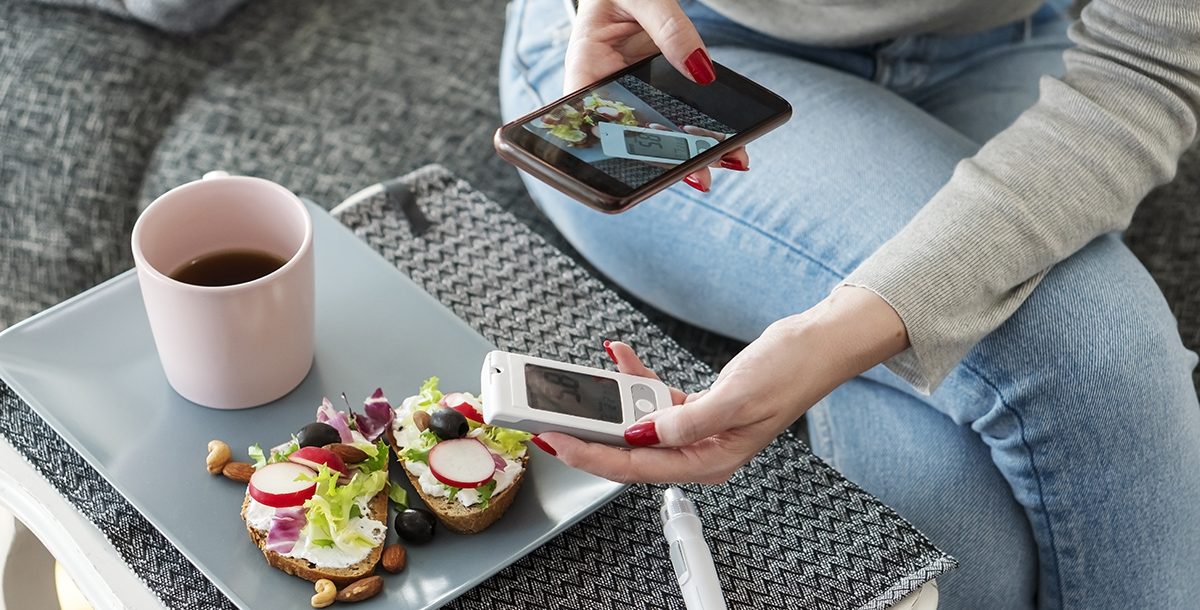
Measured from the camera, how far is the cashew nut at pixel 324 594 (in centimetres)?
63

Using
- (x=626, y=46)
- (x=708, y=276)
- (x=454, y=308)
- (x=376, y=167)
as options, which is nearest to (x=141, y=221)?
(x=454, y=308)

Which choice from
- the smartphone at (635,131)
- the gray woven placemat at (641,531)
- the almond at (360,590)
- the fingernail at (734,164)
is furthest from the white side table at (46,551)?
the fingernail at (734,164)

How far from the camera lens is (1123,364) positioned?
0.84 meters

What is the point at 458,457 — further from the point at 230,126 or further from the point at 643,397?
the point at 230,126

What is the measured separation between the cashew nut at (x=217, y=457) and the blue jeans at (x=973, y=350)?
462 millimetres

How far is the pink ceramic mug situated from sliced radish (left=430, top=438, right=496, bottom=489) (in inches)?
4.9

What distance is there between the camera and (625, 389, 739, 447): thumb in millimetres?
660

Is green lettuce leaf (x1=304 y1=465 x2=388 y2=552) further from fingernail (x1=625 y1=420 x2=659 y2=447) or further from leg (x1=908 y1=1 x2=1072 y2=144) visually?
leg (x1=908 y1=1 x2=1072 y2=144)

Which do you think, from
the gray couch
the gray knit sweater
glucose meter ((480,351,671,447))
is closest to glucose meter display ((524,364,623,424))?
glucose meter ((480,351,671,447))

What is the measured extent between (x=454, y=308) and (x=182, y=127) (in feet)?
1.97

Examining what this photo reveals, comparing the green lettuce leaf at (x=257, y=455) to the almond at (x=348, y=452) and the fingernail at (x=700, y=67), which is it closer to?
the almond at (x=348, y=452)

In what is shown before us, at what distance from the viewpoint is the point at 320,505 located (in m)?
0.65

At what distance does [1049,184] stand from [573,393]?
0.44 meters

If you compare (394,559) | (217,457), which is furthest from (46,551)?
(394,559)
